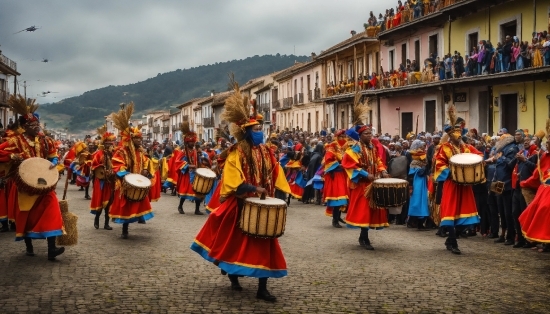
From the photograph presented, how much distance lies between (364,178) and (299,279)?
294 centimetres

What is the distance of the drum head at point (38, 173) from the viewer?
1002 cm

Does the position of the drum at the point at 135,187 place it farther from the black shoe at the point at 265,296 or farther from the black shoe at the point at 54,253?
the black shoe at the point at 265,296

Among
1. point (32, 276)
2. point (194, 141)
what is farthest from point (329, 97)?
point (32, 276)

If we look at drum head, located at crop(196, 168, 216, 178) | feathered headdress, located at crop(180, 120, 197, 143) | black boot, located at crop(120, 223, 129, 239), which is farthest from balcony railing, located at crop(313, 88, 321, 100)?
black boot, located at crop(120, 223, 129, 239)

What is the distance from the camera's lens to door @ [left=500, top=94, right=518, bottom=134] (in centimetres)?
2519

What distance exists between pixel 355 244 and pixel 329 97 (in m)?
30.6

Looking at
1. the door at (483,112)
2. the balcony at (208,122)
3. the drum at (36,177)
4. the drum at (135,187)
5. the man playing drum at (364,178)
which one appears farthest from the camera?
the balcony at (208,122)

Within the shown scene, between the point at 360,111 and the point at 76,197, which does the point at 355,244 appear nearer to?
the point at 360,111

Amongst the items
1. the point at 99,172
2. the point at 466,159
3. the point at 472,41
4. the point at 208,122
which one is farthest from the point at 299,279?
the point at 208,122

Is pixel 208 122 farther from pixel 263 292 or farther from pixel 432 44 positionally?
pixel 263 292

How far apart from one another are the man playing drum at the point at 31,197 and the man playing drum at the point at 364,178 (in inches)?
181

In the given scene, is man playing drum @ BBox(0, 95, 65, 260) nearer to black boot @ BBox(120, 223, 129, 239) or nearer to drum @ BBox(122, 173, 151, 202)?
drum @ BBox(122, 173, 151, 202)

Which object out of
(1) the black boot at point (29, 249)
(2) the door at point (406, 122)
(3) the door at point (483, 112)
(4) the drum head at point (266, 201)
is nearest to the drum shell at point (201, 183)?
(1) the black boot at point (29, 249)

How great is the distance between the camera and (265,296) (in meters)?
7.82
